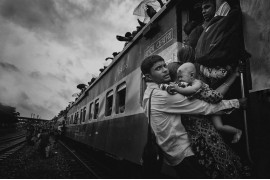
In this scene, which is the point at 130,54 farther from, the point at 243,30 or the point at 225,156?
the point at 225,156

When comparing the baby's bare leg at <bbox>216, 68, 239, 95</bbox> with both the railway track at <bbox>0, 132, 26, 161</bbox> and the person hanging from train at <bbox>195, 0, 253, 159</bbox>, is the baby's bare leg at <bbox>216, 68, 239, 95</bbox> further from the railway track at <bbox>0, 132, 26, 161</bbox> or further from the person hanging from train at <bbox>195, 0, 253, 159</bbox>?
the railway track at <bbox>0, 132, 26, 161</bbox>

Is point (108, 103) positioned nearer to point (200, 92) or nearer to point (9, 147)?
point (200, 92)

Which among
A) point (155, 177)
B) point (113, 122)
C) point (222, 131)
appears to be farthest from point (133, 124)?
point (222, 131)

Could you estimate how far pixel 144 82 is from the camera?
369 centimetres

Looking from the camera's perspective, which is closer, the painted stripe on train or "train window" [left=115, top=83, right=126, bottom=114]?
the painted stripe on train

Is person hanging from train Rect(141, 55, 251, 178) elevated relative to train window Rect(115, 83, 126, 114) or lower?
lower

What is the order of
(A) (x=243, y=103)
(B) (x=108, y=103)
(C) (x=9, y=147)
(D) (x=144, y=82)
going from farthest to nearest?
1. (C) (x=9, y=147)
2. (B) (x=108, y=103)
3. (D) (x=144, y=82)
4. (A) (x=243, y=103)

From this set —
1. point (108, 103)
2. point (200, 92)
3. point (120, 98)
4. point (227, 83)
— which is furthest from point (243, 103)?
point (108, 103)

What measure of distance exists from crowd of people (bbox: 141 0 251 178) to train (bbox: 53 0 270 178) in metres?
0.11

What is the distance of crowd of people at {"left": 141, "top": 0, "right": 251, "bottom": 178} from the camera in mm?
1717

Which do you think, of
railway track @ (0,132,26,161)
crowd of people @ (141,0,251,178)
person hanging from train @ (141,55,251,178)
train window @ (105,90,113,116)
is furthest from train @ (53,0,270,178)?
railway track @ (0,132,26,161)

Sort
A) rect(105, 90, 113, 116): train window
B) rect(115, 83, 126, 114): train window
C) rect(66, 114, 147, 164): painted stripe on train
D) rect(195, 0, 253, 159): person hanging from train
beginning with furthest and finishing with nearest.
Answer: rect(105, 90, 113, 116): train window
rect(115, 83, 126, 114): train window
rect(66, 114, 147, 164): painted stripe on train
rect(195, 0, 253, 159): person hanging from train

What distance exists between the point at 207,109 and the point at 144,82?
2.00 m

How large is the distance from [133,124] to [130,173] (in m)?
2.14
